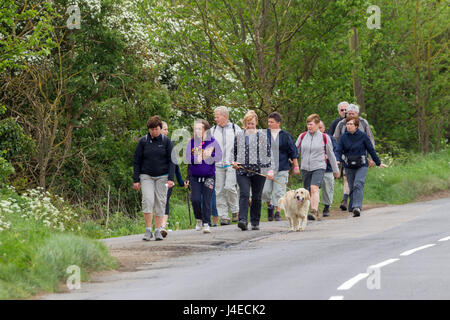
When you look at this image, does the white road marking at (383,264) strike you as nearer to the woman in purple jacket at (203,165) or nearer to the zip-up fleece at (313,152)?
the woman in purple jacket at (203,165)

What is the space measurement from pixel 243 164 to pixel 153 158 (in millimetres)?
2008

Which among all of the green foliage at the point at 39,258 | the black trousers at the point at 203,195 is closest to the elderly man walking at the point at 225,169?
the black trousers at the point at 203,195

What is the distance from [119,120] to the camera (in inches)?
1006

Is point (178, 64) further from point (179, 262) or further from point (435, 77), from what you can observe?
point (179, 262)

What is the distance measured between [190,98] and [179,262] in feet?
49.0

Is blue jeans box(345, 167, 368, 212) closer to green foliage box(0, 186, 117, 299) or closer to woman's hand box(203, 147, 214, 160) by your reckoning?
woman's hand box(203, 147, 214, 160)

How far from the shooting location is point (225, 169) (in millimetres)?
17125

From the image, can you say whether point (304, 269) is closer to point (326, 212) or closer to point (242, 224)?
point (242, 224)

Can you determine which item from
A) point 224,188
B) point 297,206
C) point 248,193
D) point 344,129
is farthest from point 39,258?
point 344,129

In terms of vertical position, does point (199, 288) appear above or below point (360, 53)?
below

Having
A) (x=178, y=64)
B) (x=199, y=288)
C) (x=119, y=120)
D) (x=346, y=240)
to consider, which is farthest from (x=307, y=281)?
(x=178, y=64)

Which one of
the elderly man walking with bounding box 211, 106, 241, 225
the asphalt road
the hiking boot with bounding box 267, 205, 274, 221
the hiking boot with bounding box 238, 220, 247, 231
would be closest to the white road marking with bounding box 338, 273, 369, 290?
the asphalt road

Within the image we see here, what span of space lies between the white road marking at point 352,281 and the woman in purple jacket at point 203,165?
589 centimetres

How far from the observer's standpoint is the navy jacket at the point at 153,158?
1402cm
